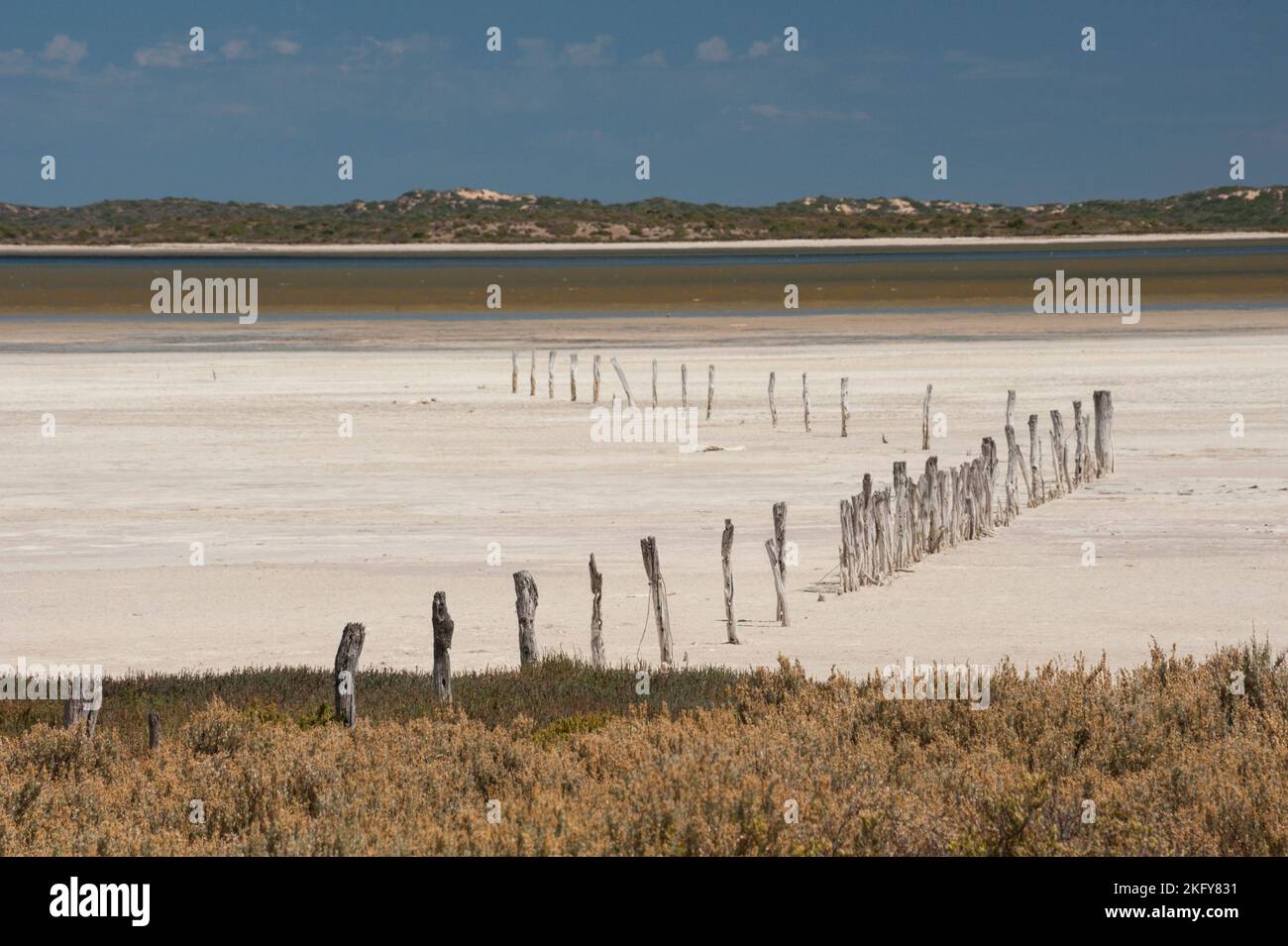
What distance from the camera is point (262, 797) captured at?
7977mm

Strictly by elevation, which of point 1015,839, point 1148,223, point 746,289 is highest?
point 1148,223

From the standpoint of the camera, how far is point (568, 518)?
2205 cm

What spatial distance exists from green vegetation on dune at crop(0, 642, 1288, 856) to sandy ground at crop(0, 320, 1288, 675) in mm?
3372

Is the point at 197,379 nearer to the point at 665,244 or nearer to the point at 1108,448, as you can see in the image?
the point at 1108,448

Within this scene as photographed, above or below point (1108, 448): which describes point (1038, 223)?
above

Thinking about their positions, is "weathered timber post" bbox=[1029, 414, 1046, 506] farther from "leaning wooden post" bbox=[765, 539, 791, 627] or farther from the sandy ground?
"leaning wooden post" bbox=[765, 539, 791, 627]

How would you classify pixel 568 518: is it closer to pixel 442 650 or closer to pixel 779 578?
pixel 779 578

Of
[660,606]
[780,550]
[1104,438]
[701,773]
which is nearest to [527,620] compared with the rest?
[660,606]

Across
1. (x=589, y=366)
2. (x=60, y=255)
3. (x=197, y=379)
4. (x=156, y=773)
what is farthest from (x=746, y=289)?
(x=60, y=255)

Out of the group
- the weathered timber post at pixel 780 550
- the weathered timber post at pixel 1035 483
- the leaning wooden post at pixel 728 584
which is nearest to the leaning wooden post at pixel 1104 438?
the weathered timber post at pixel 1035 483

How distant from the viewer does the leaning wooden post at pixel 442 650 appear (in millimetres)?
10898

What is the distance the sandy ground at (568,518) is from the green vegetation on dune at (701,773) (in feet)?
11.1

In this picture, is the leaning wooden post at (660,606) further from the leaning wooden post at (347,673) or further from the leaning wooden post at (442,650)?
the leaning wooden post at (347,673)
